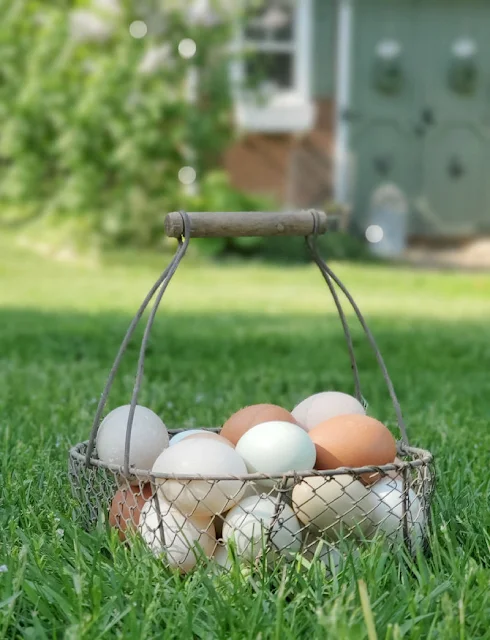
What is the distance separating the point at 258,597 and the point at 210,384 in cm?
234

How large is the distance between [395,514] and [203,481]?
14.6 inches

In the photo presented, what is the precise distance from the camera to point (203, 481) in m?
1.92

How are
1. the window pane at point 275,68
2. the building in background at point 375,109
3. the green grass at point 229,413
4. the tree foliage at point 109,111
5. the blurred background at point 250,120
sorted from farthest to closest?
the window pane at point 275,68 → the building in background at point 375,109 → the blurred background at point 250,120 → the tree foliage at point 109,111 → the green grass at point 229,413

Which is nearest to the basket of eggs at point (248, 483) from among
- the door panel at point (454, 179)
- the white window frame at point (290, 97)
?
the white window frame at point (290, 97)

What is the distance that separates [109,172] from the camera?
32.4 feet

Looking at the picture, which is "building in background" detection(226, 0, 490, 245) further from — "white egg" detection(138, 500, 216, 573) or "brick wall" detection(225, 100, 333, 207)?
"white egg" detection(138, 500, 216, 573)

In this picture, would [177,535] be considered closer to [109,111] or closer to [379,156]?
[109,111]

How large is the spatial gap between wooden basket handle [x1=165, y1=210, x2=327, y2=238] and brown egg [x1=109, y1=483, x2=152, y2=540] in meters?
0.50

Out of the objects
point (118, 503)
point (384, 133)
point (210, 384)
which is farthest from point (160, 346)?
point (384, 133)

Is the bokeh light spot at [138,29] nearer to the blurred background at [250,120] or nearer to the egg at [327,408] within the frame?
the blurred background at [250,120]

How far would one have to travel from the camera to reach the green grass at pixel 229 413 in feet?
5.56

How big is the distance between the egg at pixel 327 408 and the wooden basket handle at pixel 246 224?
0.41 meters

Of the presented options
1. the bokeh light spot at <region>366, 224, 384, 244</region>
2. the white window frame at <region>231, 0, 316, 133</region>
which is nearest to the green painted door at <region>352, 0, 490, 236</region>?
the bokeh light spot at <region>366, 224, 384, 244</region>

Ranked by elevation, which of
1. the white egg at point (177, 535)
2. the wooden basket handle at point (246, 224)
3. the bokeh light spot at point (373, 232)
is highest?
the wooden basket handle at point (246, 224)
